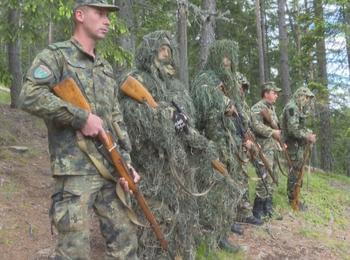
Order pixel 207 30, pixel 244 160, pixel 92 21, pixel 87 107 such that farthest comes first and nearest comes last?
pixel 207 30
pixel 244 160
pixel 92 21
pixel 87 107

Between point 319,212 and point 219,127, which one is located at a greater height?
point 219,127

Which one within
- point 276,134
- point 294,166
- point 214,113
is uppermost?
point 214,113

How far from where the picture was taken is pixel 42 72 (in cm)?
348

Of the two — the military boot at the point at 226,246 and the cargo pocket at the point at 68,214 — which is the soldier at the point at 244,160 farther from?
the cargo pocket at the point at 68,214

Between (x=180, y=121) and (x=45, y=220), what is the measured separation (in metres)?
2.28

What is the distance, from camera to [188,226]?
5039 millimetres

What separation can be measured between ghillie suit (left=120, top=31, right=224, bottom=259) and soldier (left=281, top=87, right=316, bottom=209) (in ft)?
12.4

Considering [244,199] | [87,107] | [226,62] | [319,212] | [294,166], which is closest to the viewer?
[87,107]

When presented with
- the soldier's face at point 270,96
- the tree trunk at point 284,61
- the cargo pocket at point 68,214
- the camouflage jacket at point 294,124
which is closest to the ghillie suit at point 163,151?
the cargo pocket at point 68,214

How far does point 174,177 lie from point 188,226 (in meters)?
0.60

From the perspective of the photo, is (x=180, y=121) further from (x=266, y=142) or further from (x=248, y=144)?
(x=266, y=142)

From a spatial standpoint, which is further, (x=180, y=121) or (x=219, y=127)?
(x=219, y=127)

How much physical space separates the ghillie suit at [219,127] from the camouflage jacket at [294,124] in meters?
2.53

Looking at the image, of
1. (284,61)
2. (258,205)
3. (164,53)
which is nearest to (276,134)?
(258,205)
